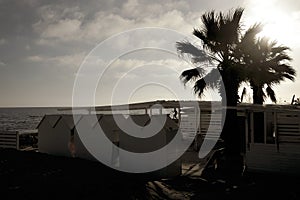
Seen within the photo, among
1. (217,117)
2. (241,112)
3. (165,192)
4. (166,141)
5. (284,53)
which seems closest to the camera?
(165,192)

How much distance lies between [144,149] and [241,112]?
212 inches

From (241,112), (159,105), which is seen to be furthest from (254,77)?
(159,105)

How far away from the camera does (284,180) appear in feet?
37.6

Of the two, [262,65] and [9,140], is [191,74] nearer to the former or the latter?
[262,65]

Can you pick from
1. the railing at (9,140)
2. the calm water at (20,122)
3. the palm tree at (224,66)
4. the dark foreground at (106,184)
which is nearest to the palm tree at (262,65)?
the palm tree at (224,66)

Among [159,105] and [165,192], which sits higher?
[159,105]

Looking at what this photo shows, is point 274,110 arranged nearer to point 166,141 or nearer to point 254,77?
point 254,77

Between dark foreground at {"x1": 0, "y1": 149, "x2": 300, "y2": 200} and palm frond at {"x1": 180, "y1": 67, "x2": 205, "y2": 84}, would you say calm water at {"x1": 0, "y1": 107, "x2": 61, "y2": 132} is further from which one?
palm frond at {"x1": 180, "y1": 67, "x2": 205, "y2": 84}

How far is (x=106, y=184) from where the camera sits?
9.45 metres

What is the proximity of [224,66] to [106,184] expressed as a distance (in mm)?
7191

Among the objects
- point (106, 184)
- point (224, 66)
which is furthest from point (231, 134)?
point (106, 184)

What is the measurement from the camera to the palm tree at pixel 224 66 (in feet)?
43.4

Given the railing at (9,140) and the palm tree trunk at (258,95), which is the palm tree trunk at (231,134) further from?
the railing at (9,140)

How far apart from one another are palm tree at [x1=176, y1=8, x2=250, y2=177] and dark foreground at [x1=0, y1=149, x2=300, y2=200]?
206cm
